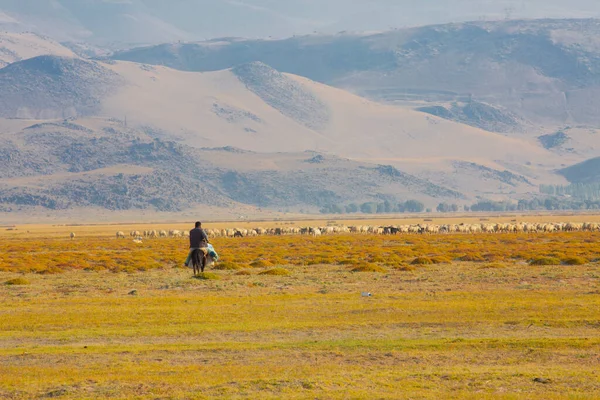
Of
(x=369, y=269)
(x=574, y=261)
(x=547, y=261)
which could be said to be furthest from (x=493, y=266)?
(x=369, y=269)

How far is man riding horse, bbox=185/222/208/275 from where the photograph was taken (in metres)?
36.9

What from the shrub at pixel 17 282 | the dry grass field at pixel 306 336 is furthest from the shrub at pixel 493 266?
the shrub at pixel 17 282

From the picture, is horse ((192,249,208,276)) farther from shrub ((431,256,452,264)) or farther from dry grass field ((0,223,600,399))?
shrub ((431,256,452,264))

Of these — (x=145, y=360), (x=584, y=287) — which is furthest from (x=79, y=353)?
(x=584, y=287)

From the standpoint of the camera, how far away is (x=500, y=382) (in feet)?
59.7

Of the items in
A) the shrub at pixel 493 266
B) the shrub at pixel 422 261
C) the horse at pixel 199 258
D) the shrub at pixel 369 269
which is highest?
the horse at pixel 199 258

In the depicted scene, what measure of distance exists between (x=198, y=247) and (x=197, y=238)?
769mm

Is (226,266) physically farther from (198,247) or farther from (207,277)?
(198,247)

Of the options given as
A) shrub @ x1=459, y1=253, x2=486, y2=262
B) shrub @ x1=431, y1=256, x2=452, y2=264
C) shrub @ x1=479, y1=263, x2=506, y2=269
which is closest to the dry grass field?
shrub @ x1=479, y1=263, x2=506, y2=269

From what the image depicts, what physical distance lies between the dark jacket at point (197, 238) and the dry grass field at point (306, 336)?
1447 mm

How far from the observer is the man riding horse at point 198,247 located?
3691 centimetres

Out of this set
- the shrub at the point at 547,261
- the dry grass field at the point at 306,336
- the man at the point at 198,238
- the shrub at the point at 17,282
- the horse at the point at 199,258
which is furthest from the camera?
the shrub at the point at 547,261

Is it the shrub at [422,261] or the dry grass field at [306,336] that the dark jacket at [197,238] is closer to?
the dry grass field at [306,336]

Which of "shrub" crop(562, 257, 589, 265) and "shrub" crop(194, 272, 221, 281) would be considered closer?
"shrub" crop(194, 272, 221, 281)
